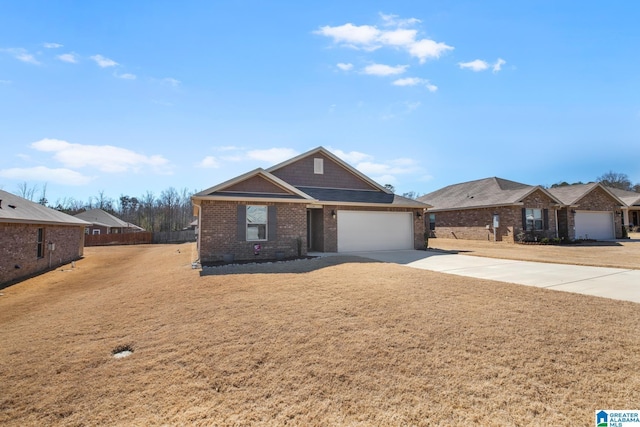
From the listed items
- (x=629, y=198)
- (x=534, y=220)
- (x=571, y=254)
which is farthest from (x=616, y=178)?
(x=571, y=254)

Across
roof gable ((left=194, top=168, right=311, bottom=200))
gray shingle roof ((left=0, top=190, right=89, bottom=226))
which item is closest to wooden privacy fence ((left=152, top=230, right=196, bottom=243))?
gray shingle roof ((left=0, top=190, right=89, bottom=226))

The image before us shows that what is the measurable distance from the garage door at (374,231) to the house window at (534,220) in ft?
32.5

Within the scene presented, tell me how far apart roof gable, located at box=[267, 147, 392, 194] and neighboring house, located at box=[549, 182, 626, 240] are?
1500cm

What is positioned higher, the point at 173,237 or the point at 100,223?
the point at 100,223

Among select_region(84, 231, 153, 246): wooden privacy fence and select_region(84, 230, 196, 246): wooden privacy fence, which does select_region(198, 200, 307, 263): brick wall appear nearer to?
select_region(84, 230, 196, 246): wooden privacy fence

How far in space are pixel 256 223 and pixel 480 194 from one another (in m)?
18.5

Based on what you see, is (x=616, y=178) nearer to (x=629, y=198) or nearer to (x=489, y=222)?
(x=629, y=198)

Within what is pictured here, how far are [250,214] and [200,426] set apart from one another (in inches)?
408

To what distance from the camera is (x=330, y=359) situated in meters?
3.87

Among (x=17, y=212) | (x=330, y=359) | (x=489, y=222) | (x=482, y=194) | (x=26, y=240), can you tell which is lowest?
(x=330, y=359)

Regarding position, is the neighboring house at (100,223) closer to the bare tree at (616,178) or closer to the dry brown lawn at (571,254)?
the dry brown lawn at (571,254)

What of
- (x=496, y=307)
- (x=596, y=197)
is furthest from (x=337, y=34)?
(x=596, y=197)

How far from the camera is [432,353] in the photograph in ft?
12.9

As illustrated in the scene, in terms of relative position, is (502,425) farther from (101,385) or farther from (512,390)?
(101,385)
